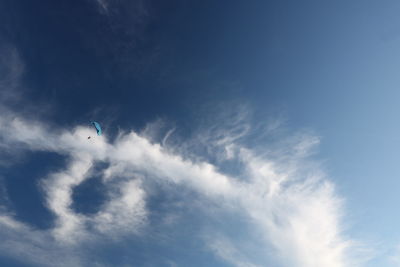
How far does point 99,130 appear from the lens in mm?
89125
